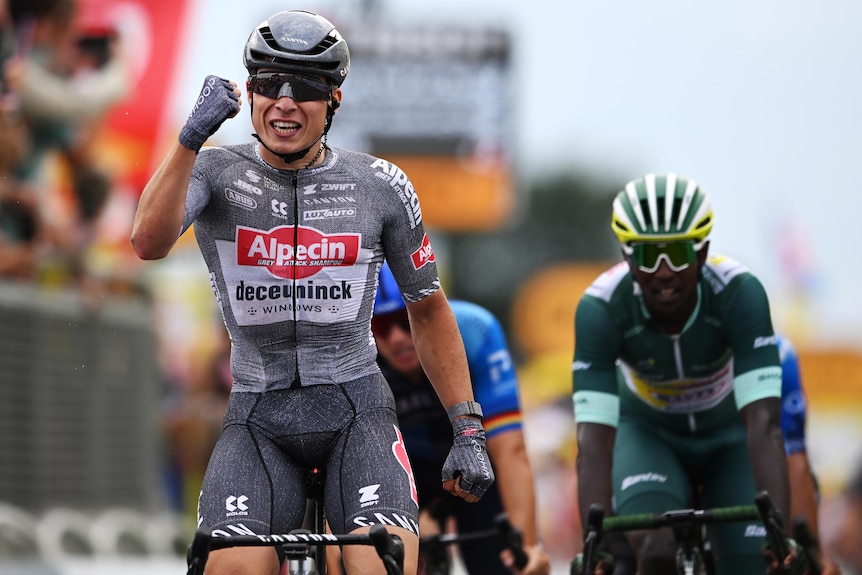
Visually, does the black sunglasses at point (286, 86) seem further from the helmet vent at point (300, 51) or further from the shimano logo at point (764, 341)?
the shimano logo at point (764, 341)

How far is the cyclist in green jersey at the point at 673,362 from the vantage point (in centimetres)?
691

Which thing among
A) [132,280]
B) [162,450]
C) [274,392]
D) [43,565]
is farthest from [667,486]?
[162,450]

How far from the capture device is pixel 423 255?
5641mm

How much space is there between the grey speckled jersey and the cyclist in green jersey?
1.89 metres

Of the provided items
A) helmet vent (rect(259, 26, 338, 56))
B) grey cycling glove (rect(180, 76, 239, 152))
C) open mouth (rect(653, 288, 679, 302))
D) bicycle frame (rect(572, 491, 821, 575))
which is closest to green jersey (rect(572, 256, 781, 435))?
open mouth (rect(653, 288, 679, 302))

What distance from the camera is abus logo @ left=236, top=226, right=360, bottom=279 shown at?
5328mm

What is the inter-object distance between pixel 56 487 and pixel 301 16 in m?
8.34

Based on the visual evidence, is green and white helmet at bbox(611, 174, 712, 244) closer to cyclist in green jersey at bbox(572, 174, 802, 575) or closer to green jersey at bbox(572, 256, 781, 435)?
cyclist in green jersey at bbox(572, 174, 802, 575)

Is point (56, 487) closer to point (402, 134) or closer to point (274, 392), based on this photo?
point (274, 392)

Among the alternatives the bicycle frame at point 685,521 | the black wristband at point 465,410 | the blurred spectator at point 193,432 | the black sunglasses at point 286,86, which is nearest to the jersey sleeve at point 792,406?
the bicycle frame at point 685,521

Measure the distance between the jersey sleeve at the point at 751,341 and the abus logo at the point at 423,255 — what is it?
1908mm

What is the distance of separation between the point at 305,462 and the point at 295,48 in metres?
1.37

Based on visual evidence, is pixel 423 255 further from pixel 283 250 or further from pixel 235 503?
pixel 235 503

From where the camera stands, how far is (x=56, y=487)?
13000mm
